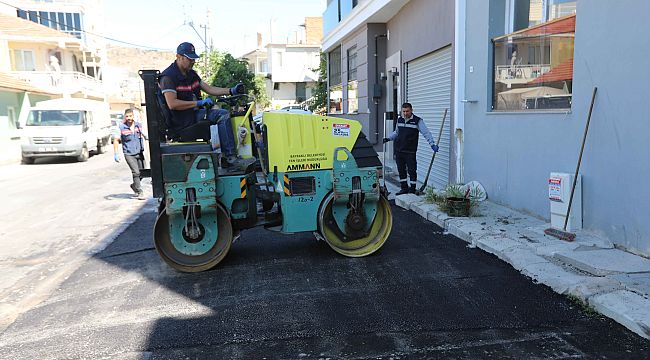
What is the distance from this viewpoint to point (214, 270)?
5516 mm

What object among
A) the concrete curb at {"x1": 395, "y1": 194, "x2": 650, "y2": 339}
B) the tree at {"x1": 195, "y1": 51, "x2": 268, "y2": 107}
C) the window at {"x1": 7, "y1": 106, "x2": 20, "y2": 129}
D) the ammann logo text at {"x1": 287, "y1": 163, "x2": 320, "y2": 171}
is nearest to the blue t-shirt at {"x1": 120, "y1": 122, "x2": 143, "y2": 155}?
the ammann logo text at {"x1": 287, "y1": 163, "x2": 320, "y2": 171}

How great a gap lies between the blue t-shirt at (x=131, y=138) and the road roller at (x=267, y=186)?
16.3 feet

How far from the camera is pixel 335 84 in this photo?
21.0 m

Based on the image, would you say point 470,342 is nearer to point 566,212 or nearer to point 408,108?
point 566,212

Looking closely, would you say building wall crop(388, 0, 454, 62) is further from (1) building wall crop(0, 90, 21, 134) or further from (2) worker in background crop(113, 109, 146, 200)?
(1) building wall crop(0, 90, 21, 134)

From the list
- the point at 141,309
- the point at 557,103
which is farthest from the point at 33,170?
the point at 557,103

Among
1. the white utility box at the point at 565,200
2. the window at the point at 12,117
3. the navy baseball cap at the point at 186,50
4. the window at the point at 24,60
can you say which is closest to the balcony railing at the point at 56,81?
the window at the point at 24,60

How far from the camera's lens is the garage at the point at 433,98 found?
9.81m

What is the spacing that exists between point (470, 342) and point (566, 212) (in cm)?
293

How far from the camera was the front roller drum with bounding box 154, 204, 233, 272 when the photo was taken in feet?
17.8

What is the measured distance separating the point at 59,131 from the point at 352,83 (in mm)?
11161

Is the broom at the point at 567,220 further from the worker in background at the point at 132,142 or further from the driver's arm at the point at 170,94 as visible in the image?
the worker in background at the point at 132,142

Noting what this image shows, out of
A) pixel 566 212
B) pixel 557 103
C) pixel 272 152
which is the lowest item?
pixel 566 212

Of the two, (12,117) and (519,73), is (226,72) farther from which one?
(519,73)
